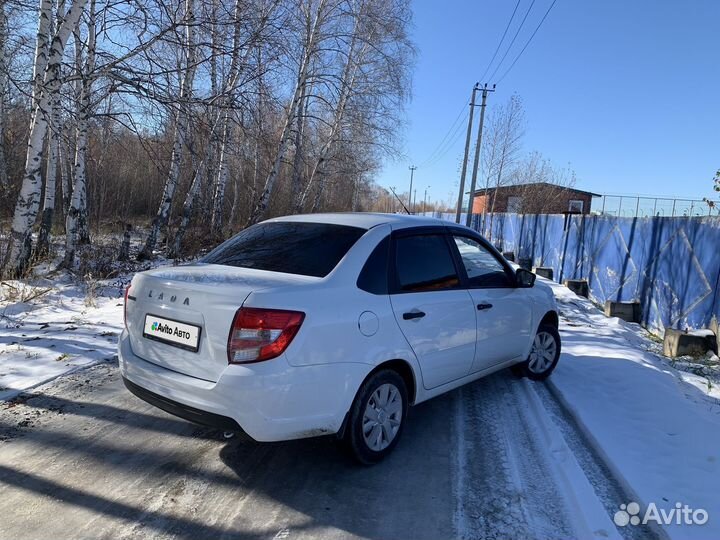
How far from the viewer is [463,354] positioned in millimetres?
3898

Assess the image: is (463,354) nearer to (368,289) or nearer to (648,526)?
(368,289)

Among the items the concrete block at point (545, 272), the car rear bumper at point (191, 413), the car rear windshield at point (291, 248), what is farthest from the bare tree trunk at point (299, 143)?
the car rear bumper at point (191, 413)

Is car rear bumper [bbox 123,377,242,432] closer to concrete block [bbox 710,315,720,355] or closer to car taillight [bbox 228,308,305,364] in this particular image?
car taillight [bbox 228,308,305,364]

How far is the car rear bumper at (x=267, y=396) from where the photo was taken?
262cm

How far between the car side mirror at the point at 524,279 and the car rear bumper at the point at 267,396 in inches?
88.3

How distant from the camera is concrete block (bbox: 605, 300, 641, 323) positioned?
1009cm

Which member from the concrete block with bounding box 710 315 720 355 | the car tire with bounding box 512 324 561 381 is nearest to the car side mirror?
the car tire with bounding box 512 324 561 381

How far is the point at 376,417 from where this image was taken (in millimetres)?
3242

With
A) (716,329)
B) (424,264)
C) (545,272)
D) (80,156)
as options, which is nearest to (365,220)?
(424,264)

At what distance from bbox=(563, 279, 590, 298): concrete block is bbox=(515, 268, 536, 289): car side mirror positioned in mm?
9215

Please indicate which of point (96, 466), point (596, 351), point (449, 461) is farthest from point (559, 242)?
point (96, 466)

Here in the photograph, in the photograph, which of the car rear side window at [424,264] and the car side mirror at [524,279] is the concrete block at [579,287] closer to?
the car side mirror at [524,279]

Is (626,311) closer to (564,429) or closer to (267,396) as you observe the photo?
(564,429)

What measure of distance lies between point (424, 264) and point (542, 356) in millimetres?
2299
